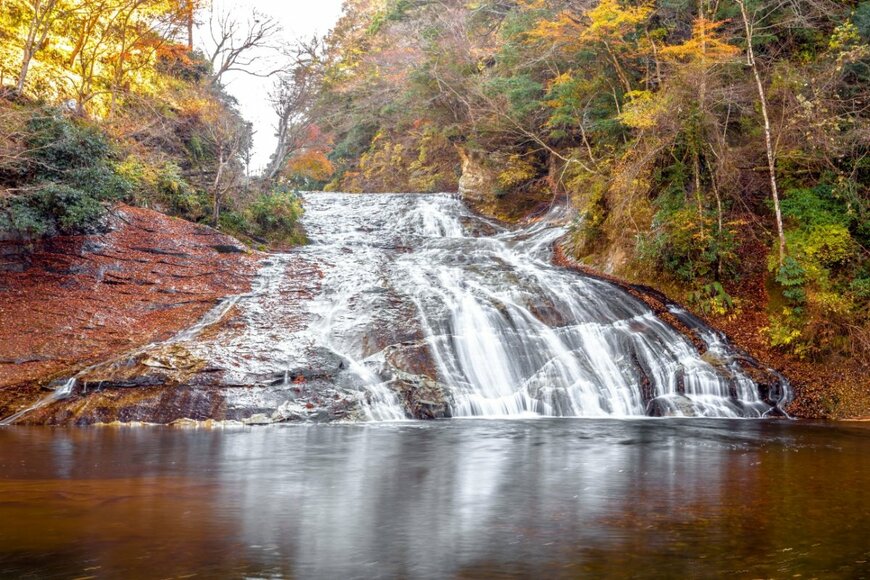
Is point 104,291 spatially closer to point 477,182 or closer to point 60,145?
point 60,145

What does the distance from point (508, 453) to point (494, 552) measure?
12.2ft

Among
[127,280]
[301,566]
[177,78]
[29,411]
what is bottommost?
[301,566]

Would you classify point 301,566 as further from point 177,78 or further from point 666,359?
point 177,78

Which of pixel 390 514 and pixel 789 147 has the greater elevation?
pixel 789 147

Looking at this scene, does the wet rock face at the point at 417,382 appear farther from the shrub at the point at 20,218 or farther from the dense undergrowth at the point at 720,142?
the shrub at the point at 20,218

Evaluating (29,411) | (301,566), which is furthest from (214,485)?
(29,411)

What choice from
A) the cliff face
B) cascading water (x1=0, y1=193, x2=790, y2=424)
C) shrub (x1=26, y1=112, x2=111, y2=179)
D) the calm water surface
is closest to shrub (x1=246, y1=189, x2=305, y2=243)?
the cliff face

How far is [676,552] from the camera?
4.31 metres

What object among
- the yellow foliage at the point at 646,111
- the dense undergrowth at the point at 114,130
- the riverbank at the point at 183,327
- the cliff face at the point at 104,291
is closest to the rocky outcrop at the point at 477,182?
the dense undergrowth at the point at 114,130

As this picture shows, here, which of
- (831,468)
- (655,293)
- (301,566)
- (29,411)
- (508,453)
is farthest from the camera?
(655,293)

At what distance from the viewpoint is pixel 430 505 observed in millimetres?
5762

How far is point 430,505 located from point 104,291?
413 inches

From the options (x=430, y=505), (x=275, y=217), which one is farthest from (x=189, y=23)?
(x=430, y=505)

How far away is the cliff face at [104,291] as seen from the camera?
1105cm
